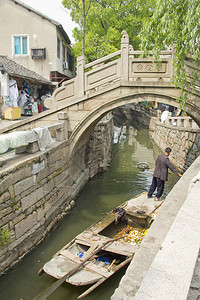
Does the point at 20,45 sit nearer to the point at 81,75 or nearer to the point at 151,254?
the point at 81,75

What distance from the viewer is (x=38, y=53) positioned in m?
18.5

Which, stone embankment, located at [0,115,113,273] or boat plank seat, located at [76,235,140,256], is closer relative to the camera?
stone embankment, located at [0,115,113,273]

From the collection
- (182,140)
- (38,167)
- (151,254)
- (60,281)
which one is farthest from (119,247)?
(182,140)

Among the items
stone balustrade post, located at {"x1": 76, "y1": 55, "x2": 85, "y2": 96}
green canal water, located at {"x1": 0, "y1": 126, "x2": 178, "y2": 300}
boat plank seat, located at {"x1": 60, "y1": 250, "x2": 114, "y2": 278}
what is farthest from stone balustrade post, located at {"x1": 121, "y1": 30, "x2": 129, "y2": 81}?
boat plank seat, located at {"x1": 60, "y1": 250, "x2": 114, "y2": 278}

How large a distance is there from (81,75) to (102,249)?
596 centimetres

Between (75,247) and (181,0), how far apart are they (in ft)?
22.3

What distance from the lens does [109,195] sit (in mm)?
11023

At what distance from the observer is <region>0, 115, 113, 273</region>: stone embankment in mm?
5691

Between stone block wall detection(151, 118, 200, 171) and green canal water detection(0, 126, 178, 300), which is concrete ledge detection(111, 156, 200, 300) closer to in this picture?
green canal water detection(0, 126, 178, 300)

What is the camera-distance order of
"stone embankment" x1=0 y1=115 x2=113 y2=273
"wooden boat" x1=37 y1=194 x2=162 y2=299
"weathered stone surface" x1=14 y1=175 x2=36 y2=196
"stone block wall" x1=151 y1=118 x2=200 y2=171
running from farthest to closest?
"stone block wall" x1=151 y1=118 x2=200 y2=171, "weathered stone surface" x1=14 y1=175 x2=36 y2=196, "stone embankment" x1=0 y1=115 x2=113 y2=273, "wooden boat" x1=37 y1=194 x2=162 y2=299

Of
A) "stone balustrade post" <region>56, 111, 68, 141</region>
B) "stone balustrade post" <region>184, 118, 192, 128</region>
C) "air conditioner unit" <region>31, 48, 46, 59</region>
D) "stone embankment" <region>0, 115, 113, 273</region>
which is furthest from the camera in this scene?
"air conditioner unit" <region>31, 48, 46, 59</region>

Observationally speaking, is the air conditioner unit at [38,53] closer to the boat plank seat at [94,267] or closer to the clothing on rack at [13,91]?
the clothing on rack at [13,91]

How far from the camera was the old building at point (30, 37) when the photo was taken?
59.9 feet

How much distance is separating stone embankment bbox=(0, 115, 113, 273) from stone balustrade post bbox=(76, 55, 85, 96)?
6.30ft
